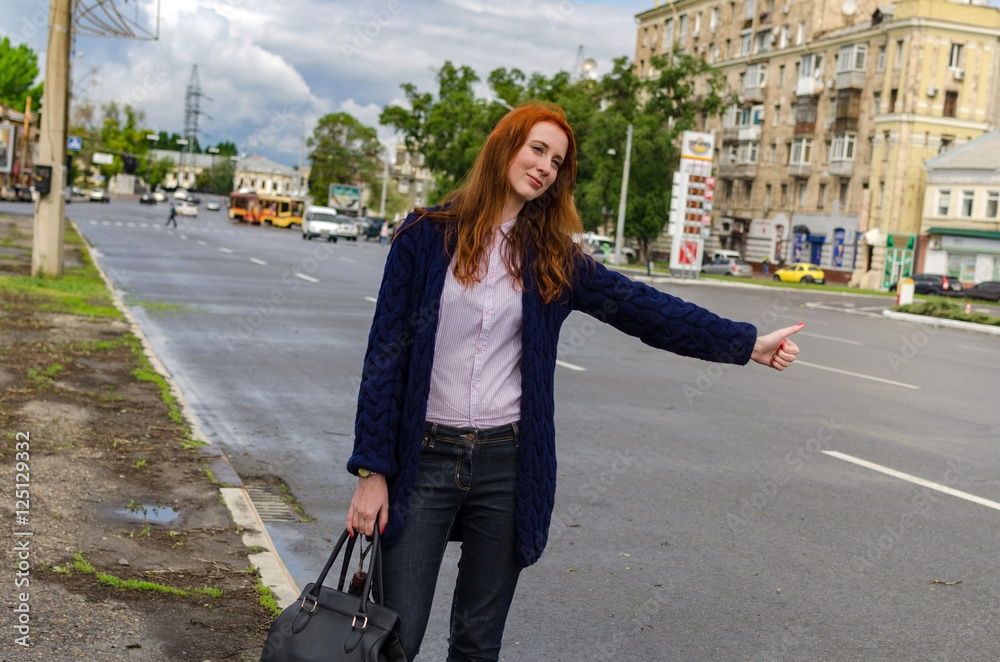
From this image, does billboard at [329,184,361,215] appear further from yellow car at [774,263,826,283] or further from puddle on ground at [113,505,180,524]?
puddle on ground at [113,505,180,524]

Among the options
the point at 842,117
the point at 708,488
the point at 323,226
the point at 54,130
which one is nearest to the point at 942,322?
the point at 54,130

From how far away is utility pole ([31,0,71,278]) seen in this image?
54.5 feet

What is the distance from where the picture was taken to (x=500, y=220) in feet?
9.70

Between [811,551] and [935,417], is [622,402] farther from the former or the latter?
[811,551]

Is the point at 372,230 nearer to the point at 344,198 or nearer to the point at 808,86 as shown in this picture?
the point at 344,198

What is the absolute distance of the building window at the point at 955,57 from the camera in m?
58.0

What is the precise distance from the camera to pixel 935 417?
1117 cm

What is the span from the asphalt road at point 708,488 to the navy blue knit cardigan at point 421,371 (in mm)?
1573

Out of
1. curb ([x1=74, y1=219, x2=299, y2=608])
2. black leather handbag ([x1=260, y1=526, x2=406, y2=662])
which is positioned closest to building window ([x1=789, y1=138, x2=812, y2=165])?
curb ([x1=74, y1=219, x2=299, y2=608])

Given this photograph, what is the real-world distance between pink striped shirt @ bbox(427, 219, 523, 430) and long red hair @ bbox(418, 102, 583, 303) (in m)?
0.04

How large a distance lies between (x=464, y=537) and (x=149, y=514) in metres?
3.18

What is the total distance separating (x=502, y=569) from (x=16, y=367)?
299 inches

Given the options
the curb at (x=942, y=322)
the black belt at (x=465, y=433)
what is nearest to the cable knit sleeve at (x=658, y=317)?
the black belt at (x=465, y=433)

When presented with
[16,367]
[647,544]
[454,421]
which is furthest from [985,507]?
[16,367]
